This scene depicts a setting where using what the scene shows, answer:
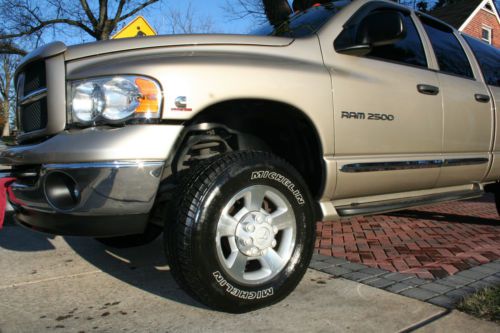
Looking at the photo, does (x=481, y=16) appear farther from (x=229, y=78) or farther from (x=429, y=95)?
(x=229, y=78)

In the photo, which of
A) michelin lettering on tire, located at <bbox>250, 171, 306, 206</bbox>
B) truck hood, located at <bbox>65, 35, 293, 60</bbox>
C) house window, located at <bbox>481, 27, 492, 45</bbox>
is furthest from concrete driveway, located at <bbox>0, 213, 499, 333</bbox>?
house window, located at <bbox>481, 27, 492, 45</bbox>

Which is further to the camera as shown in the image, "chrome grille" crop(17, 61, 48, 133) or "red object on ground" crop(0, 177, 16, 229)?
"red object on ground" crop(0, 177, 16, 229)

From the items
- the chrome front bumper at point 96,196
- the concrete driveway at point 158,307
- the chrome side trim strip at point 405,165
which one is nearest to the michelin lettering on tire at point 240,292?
the concrete driveway at point 158,307

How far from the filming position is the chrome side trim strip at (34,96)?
2.50 m

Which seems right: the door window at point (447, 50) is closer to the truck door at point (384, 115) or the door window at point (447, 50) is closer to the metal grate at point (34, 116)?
the truck door at point (384, 115)

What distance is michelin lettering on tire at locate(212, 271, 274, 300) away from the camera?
7.64 ft

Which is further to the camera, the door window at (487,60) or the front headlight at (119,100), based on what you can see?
the door window at (487,60)

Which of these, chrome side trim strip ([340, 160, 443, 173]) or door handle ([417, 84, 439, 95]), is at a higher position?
door handle ([417, 84, 439, 95])

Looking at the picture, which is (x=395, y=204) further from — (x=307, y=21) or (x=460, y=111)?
(x=307, y=21)

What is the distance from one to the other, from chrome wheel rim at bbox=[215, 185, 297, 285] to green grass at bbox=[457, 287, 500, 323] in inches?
39.0

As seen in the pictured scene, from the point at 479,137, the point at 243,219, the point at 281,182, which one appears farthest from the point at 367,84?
the point at 479,137

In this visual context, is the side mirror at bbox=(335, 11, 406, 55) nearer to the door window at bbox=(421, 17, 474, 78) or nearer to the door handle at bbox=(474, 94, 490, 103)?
the door window at bbox=(421, 17, 474, 78)

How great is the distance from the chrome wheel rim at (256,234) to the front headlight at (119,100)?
643 mm

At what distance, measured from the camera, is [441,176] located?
12.5 feet
